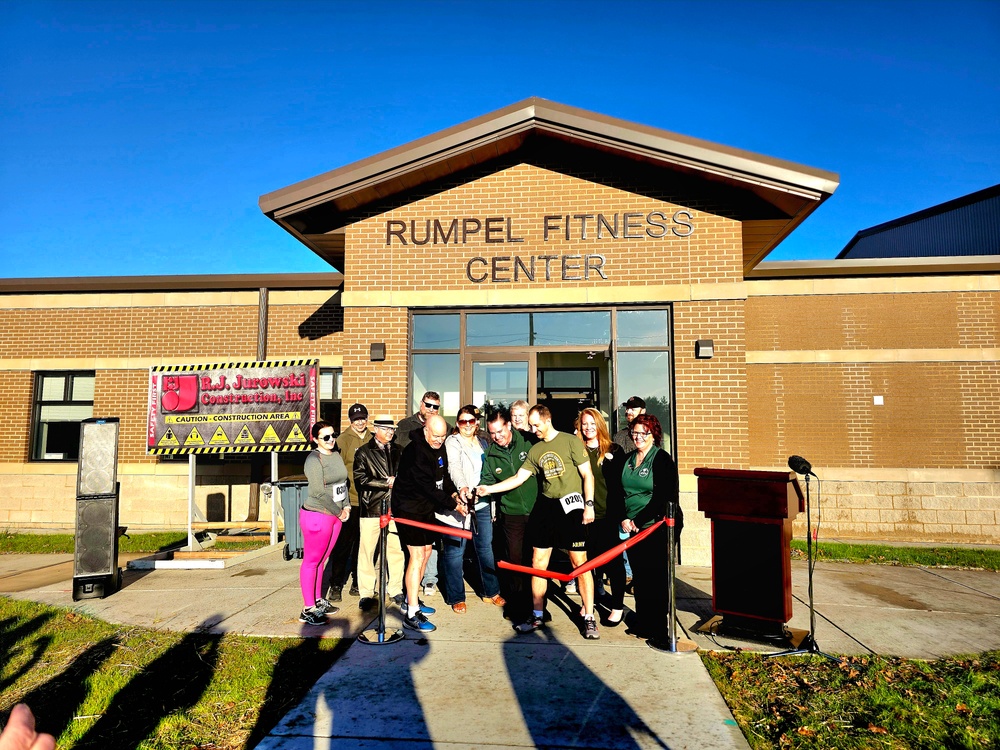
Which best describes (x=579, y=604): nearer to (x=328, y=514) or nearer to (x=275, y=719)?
(x=328, y=514)

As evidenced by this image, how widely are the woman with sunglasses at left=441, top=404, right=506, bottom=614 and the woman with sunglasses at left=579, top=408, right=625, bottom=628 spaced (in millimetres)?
1146

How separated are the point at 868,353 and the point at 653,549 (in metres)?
8.43

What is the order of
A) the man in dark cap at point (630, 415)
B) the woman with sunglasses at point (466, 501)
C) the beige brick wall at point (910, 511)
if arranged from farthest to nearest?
the beige brick wall at point (910, 511), the man in dark cap at point (630, 415), the woman with sunglasses at point (466, 501)

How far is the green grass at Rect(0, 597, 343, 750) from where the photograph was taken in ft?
12.9

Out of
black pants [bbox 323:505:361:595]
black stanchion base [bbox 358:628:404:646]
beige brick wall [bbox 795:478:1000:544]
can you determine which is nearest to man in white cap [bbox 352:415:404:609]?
black pants [bbox 323:505:361:595]

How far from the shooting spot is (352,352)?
9133 mm

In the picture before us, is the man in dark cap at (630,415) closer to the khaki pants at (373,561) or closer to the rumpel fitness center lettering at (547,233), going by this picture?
the rumpel fitness center lettering at (547,233)

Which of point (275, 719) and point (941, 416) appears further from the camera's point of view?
point (941, 416)

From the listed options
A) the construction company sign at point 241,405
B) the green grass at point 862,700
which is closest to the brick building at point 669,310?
the construction company sign at point 241,405

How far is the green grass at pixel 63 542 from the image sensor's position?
10391mm

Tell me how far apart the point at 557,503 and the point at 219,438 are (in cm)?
734

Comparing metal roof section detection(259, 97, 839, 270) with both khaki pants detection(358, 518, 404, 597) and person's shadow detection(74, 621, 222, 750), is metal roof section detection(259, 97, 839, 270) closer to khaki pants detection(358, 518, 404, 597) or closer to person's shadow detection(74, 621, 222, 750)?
khaki pants detection(358, 518, 404, 597)

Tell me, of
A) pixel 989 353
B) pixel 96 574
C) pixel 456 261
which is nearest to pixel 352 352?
pixel 456 261

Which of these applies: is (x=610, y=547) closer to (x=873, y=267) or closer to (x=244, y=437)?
(x=244, y=437)
